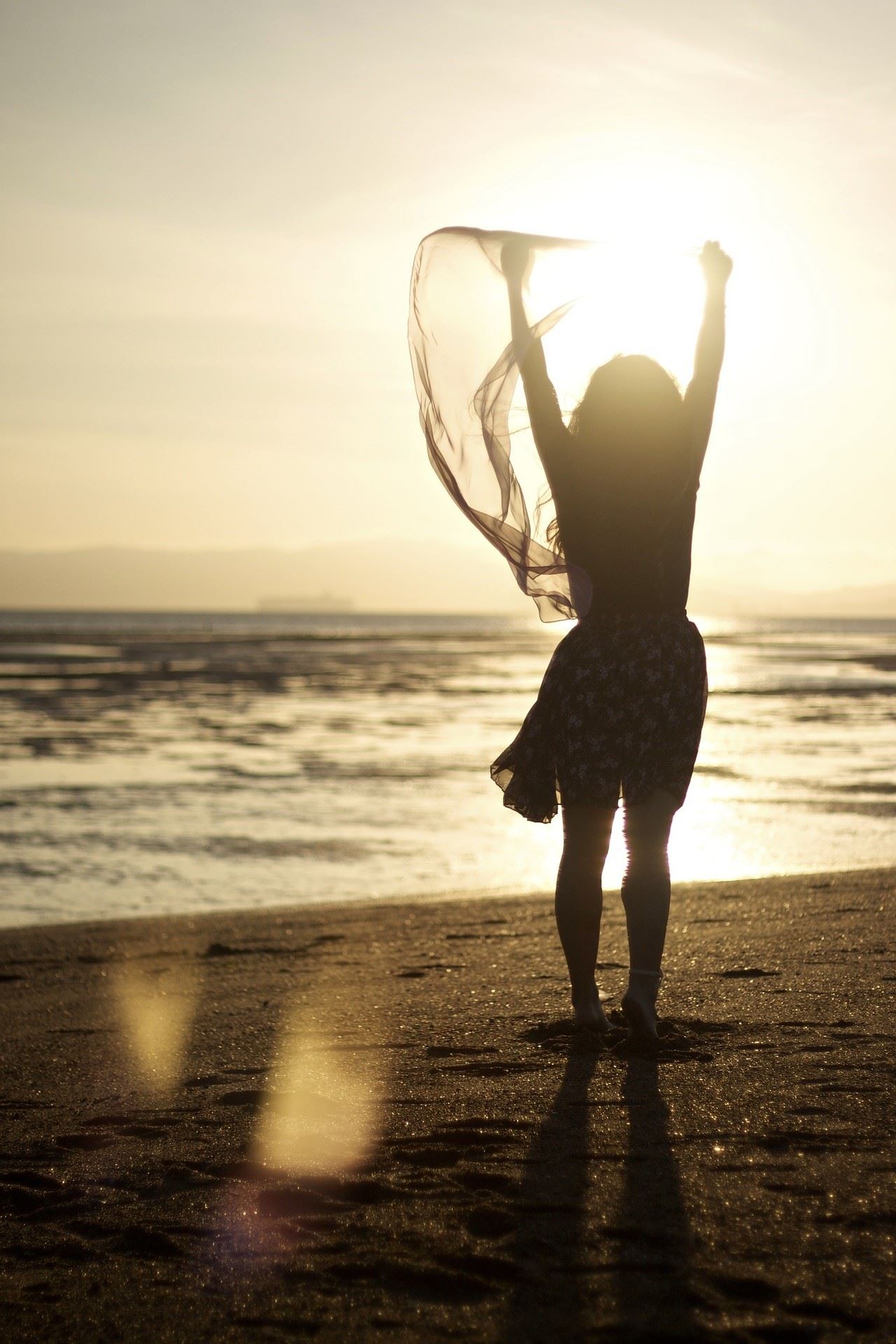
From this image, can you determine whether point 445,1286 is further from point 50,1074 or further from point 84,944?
point 84,944

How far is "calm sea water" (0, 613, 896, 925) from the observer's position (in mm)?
7535

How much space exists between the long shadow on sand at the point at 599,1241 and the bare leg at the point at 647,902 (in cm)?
45

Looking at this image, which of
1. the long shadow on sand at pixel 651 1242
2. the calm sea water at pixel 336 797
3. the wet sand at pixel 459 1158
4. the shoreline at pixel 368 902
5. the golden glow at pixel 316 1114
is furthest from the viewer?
the calm sea water at pixel 336 797

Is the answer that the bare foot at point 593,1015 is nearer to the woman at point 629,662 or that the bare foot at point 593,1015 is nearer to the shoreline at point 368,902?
the woman at point 629,662

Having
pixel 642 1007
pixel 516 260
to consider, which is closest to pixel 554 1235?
pixel 642 1007

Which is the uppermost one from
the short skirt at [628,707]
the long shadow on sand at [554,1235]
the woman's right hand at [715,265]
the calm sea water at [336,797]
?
the woman's right hand at [715,265]

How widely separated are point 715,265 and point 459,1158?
2.50 metres

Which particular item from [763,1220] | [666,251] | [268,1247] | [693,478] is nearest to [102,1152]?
[268,1247]

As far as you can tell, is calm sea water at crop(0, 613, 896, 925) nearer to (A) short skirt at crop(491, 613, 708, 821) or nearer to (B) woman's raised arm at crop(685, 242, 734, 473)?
(A) short skirt at crop(491, 613, 708, 821)

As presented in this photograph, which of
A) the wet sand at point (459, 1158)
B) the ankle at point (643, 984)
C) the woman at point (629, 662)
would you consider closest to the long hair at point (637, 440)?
the woman at point (629, 662)

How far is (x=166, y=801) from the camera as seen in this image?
10484 mm

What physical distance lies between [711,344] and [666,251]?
0.49 meters

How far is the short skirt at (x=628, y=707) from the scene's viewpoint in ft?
10.9

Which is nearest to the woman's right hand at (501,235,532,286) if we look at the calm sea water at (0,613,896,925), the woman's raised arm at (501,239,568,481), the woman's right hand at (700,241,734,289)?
the woman's raised arm at (501,239,568,481)
